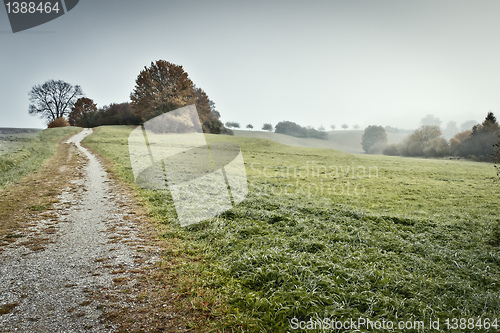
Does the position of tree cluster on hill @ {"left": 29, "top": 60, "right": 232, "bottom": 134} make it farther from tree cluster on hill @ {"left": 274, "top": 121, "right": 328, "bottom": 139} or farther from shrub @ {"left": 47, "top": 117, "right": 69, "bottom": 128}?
tree cluster on hill @ {"left": 274, "top": 121, "right": 328, "bottom": 139}

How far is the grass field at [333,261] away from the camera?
4.30 metres

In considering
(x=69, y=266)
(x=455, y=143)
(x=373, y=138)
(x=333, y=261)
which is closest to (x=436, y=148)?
(x=455, y=143)

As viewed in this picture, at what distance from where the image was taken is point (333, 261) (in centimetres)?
607

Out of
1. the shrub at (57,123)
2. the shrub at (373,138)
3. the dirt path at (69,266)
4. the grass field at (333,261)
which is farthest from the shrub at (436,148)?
the shrub at (57,123)

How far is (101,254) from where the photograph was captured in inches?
236

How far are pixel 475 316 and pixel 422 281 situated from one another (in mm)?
1006

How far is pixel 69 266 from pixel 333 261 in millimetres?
6538

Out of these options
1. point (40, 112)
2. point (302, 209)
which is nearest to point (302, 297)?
point (302, 209)

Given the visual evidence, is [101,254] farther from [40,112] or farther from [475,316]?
[40,112]

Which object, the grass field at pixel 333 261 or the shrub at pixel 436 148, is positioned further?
the shrub at pixel 436 148

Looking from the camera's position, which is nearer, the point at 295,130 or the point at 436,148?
the point at 436,148

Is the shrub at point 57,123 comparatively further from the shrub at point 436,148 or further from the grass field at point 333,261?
the shrub at point 436,148

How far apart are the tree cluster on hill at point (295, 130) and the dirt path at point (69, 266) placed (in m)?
99.2

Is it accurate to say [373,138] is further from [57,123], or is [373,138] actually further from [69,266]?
[57,123]
